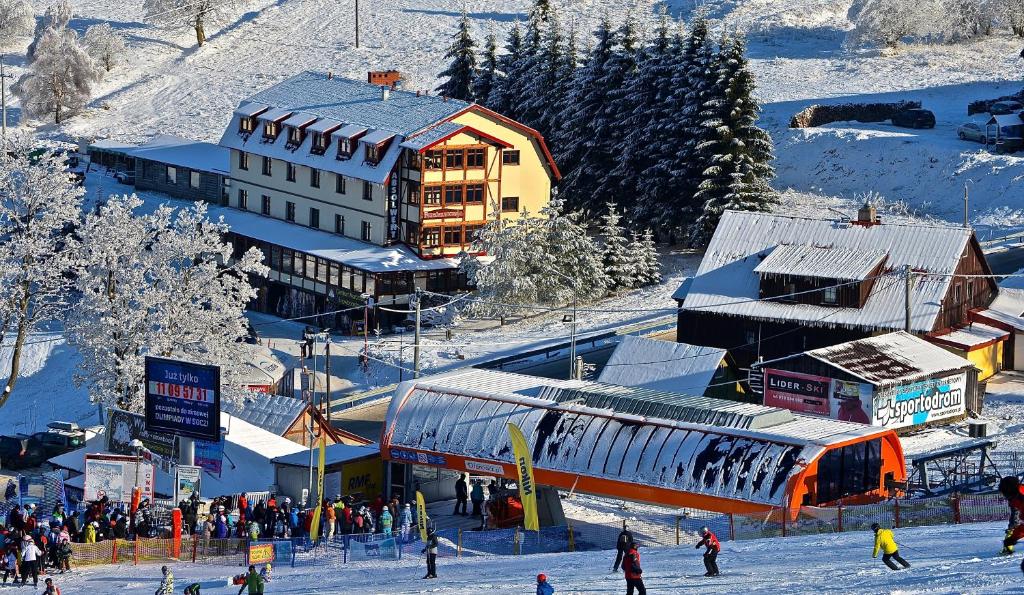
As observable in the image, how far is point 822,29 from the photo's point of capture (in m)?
130

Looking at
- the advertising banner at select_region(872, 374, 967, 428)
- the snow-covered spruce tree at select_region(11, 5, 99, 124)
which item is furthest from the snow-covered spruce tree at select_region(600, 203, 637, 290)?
the snow-covered spruce tree at select_region(11, 5, 99, 124)

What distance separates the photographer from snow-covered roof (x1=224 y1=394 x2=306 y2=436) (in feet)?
207

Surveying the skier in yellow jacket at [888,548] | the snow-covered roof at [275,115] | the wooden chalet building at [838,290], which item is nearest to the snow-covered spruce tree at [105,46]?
the snow-covered roof at [275,115]

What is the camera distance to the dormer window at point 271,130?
92.1 m

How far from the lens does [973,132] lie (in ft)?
321

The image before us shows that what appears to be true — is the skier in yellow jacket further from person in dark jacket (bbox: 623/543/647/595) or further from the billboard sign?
the billboard sign

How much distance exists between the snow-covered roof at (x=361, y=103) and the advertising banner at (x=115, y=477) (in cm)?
3430

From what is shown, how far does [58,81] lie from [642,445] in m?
83.8

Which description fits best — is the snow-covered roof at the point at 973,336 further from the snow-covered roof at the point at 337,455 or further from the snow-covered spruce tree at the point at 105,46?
the snow-covered spruce tree at the point at 105,46

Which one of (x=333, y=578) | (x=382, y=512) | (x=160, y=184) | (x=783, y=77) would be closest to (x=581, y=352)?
(x=382, y=512)

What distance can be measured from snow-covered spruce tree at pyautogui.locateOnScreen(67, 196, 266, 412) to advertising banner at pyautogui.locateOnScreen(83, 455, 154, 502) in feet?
39.7

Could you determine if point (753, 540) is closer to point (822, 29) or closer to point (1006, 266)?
point (1006, 266)

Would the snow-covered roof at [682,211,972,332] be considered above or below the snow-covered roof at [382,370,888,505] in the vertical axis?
above

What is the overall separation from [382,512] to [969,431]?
20.1 meters
